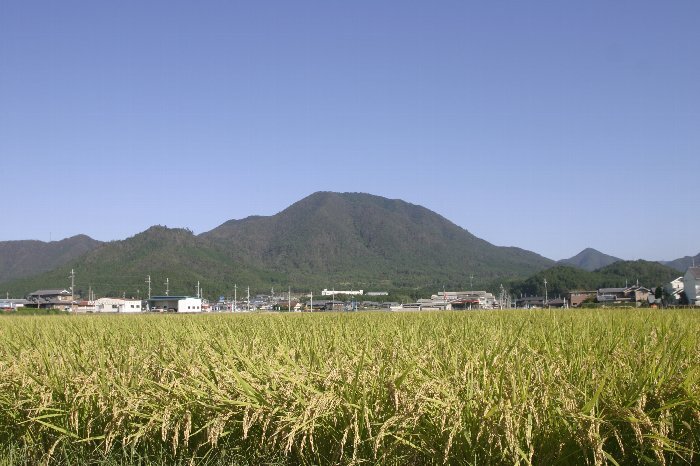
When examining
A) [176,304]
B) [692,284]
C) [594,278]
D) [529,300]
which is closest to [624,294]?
[529,300]

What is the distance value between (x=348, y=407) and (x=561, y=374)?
1169 millimetres

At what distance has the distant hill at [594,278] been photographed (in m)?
124

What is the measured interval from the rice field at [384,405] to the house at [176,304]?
257 feet

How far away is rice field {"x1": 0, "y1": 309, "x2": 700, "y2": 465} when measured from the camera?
10.2 ft

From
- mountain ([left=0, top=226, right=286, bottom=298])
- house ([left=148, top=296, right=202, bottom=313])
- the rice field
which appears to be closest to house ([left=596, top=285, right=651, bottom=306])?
house ([left=148, top=296, right=202, bottom=313])

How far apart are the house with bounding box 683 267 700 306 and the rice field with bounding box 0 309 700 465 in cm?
6502

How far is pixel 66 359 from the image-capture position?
5.39m

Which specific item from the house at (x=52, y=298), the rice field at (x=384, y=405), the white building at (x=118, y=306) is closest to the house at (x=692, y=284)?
the white building at (x=118, y=306)

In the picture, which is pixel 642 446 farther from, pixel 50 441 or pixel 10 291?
pixel 10 291

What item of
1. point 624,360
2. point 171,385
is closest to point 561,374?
point 624,360

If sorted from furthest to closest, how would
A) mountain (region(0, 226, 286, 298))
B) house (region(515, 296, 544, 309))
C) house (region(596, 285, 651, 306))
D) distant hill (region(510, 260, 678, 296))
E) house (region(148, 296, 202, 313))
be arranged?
mountain (region(0, 226, 286, 298)) → distant hill (region(510, 260, 678, 296)) → house (region(515, 296, 544, 309)) → house (region(596, 285, 651, 306)) → house (region(148, 296, 202, 313))

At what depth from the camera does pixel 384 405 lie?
3615 mm

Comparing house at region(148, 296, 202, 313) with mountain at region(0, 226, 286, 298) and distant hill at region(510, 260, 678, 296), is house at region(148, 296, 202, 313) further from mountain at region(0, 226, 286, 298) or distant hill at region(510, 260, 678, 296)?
distant hill at region(510, 260, 678, 296)

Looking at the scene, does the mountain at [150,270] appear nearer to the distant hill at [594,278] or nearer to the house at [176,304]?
the house at [176,304]
